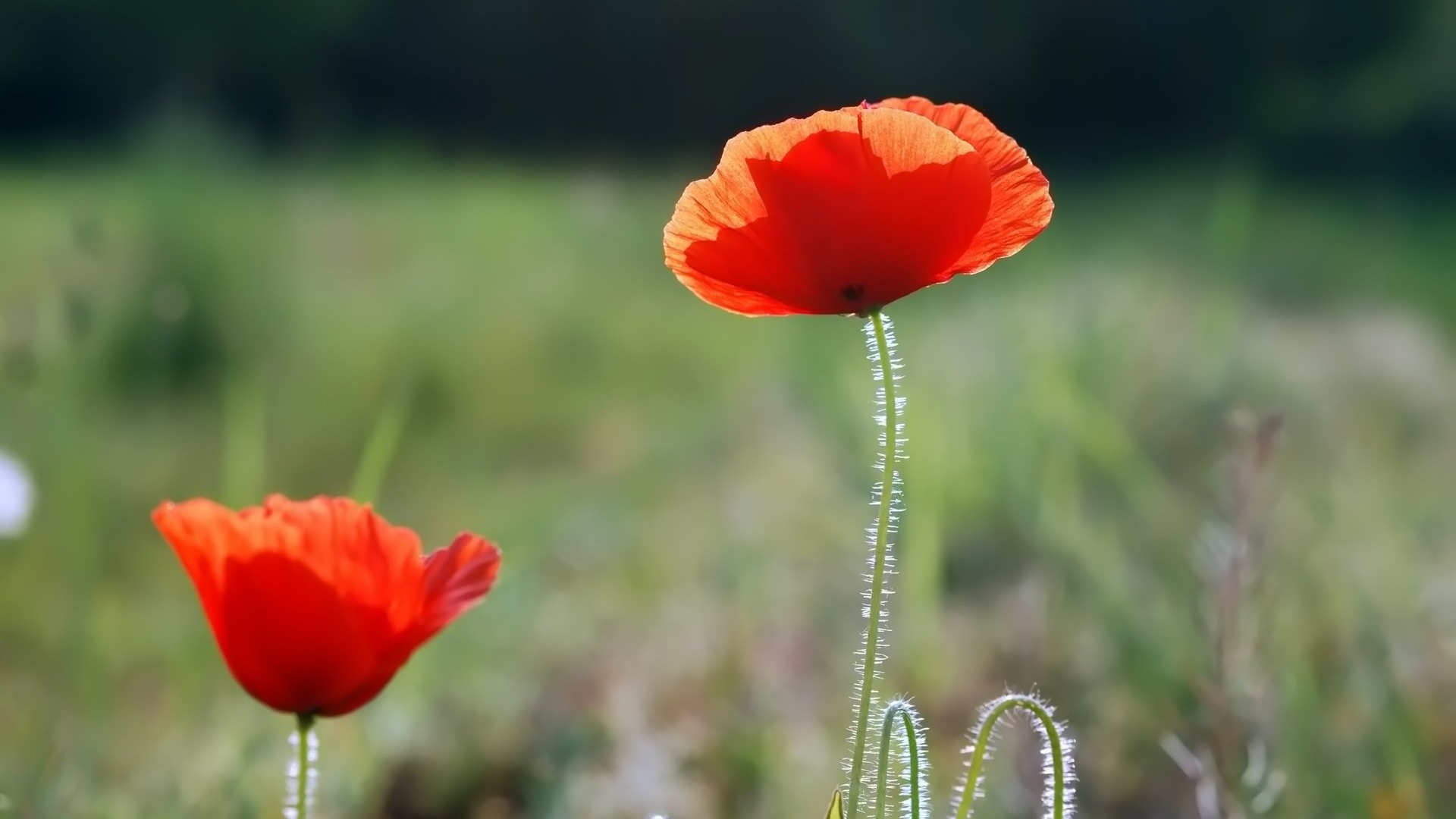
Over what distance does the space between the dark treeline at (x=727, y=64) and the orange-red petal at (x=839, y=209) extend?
4.63m

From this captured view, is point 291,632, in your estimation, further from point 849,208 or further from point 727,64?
point 727,64

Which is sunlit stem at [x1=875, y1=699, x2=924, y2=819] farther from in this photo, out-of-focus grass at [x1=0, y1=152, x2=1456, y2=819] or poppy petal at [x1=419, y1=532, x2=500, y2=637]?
out-of-focus grass at [x1=0, y1=152, x2=1456, y2=819]

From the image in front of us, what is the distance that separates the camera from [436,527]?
1861 mm

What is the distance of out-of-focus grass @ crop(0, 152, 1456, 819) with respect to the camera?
36.9 inches

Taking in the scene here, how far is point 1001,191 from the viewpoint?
1.49ft

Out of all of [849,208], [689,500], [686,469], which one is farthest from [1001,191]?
[686,469]

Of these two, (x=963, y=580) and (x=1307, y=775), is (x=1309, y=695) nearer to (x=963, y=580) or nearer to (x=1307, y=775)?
(x=1307, y=775)

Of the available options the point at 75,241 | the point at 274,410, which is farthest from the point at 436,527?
the point at 75,241

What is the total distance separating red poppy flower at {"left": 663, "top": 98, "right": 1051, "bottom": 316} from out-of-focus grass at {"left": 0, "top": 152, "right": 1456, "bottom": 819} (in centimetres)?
35

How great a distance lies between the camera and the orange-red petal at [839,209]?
435 mm

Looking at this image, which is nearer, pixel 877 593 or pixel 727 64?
pixel 877 593

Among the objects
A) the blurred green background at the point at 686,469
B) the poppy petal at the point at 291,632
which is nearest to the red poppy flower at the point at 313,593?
the poppy petal at the point at 291,632

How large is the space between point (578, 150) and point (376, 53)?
3.44 feet

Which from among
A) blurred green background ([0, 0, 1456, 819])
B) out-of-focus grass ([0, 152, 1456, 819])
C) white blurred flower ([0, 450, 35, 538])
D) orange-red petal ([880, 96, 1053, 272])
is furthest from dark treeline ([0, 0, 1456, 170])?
orange-red petal ([880, 96, 1053, 272])
